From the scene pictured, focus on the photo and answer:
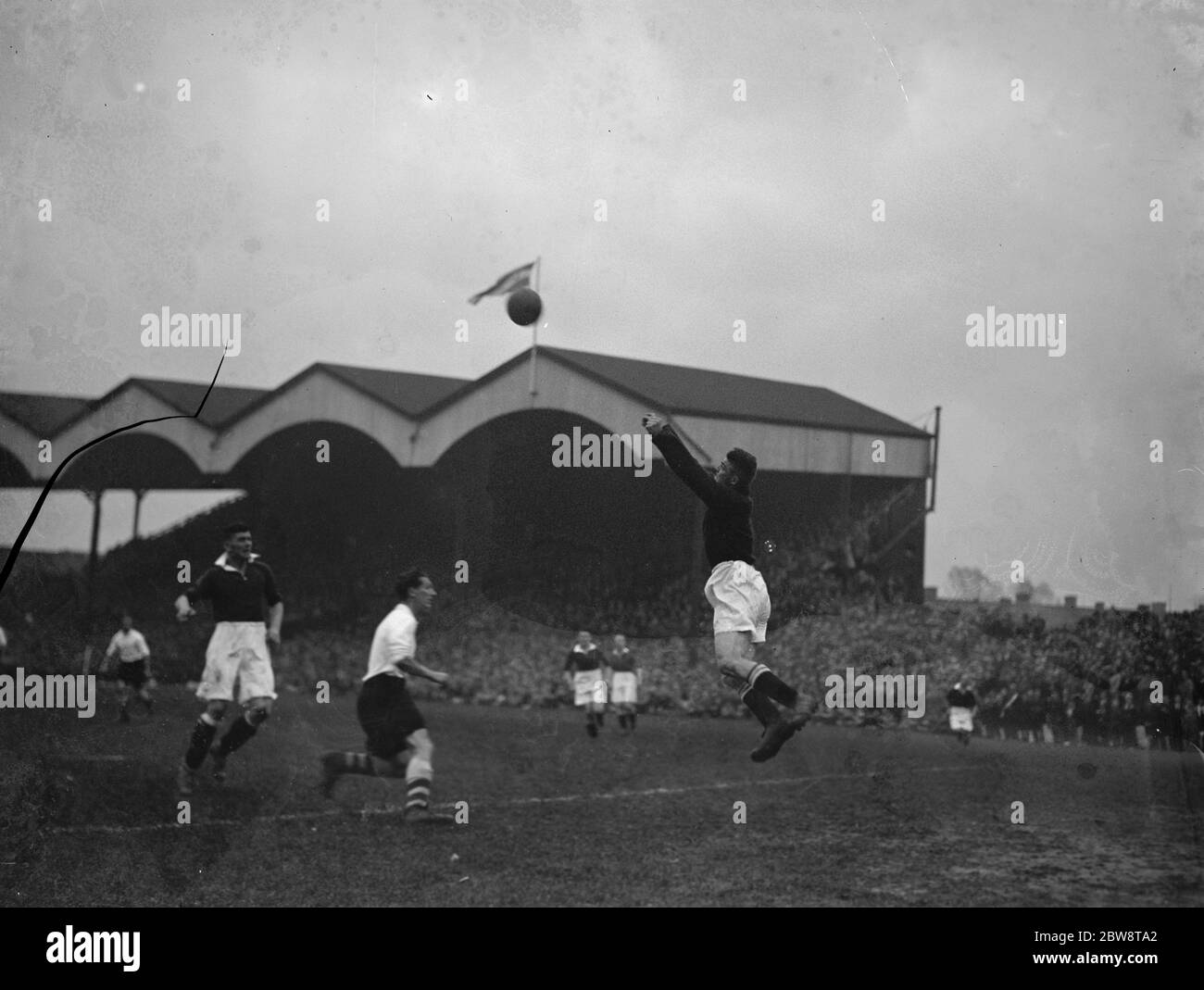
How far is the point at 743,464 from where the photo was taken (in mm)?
5680

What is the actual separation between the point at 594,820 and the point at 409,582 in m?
1.48

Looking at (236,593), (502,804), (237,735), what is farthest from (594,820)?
(236,593)

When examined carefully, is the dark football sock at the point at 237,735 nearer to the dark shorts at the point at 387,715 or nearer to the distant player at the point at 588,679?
the dark shorts at the point at 387,715

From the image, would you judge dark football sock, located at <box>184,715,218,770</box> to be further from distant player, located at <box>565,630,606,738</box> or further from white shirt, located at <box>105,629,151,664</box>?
distant player, located at <box>565,630,606,738</box>

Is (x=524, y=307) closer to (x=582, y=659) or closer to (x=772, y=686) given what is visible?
(x=582, y=659)

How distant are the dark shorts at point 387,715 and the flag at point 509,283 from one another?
195 cm

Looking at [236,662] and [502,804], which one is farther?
[236,662]

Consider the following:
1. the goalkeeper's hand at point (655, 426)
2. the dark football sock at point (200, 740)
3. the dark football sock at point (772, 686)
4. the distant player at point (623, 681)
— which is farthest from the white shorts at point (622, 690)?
the dark football sock at point (200, 740)

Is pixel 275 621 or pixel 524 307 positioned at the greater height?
pixel 524 307

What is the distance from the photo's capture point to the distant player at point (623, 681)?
5969mm

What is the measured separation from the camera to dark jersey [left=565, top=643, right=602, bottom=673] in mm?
5961
